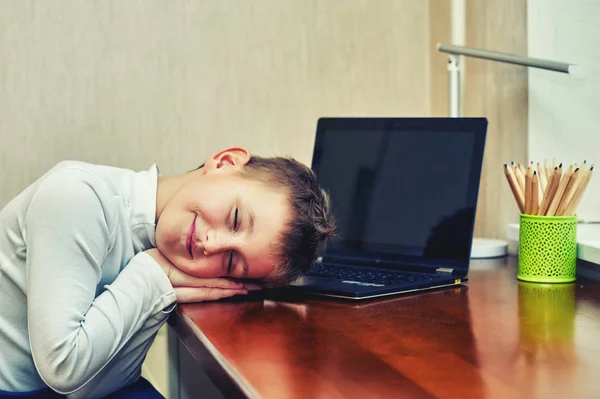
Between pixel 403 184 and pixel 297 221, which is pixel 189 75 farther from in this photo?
pixel 297 221

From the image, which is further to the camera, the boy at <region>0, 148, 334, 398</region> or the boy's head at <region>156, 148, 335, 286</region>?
the boy's head at <region>156, 148, 335, 286</region>

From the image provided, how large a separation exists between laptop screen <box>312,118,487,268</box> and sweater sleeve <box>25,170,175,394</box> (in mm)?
454

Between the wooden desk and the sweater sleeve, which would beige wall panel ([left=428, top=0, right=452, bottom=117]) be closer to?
the wooden desk

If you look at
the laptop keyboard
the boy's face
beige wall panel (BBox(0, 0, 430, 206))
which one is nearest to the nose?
the boy's face

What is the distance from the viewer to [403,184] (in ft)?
4.44

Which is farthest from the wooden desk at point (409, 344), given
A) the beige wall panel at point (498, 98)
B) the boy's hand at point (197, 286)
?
the beige wall panel at point (498, 98)

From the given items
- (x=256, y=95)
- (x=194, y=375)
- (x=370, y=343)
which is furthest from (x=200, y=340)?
(x=256, y=95)

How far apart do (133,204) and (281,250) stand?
0.25 meters

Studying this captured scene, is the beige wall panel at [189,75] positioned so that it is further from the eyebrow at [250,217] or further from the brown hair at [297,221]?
the eyebrow at [250,217]

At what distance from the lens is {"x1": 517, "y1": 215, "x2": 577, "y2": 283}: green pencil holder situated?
45.9 inches

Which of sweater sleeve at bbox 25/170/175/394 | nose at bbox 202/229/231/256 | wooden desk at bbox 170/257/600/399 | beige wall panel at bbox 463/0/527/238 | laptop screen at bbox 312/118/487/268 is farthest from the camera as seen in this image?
beige wall panel at bbox 463/0/527/238

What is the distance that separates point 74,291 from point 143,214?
22cm

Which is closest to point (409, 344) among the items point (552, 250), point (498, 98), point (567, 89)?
point (552, 250)

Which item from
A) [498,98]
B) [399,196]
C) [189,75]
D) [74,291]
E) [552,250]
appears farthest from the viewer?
[189,75]
